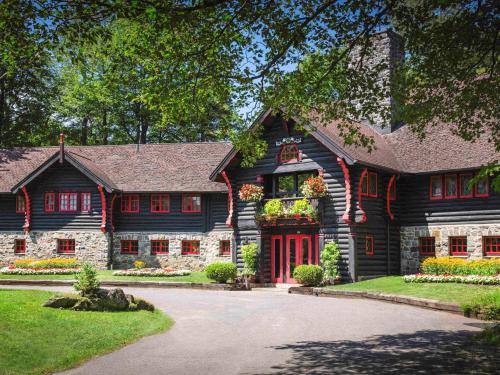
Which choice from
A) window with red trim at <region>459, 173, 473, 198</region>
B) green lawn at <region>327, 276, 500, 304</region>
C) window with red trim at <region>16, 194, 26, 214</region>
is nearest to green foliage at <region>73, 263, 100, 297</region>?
green lawn at <region>327, 276, 500, 304</region>

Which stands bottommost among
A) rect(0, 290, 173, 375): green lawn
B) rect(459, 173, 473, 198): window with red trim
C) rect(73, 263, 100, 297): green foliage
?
rect(0, 290, 173, 375): green lawn

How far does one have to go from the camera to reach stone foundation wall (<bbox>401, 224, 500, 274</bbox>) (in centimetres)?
2789

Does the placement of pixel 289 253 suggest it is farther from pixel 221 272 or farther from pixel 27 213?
pixel 27 213

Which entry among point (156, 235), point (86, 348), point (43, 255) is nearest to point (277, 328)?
point (86, 348)

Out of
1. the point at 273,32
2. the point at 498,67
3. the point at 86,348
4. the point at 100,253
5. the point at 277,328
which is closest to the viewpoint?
the point at 86,348

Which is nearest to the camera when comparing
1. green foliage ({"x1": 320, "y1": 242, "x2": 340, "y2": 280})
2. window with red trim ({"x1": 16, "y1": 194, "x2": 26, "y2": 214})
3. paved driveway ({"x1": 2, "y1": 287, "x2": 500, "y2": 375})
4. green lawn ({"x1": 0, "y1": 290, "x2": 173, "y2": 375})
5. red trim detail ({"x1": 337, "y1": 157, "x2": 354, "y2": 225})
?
paved driveway ({"x1": 2, "y1": 287, "x2": 500, "y2": 375})

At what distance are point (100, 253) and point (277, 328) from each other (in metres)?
24.0

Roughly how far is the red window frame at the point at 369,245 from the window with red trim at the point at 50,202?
19743mm

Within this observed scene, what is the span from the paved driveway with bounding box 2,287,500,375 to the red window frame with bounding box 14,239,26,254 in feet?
69.0

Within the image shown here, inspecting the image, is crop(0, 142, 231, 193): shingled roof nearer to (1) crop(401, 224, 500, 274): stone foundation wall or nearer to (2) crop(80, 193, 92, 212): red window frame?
(2) crop(80, 193, 92, 212): red window frame

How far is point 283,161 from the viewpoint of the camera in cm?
3039

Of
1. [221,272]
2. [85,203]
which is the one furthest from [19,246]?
[221,272]

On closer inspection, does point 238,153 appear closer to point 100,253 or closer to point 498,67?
point 100,253

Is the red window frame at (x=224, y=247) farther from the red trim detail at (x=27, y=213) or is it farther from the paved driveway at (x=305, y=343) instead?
the paved driveway at (x=305, y=343)
